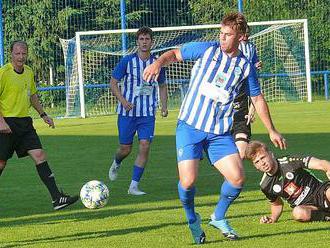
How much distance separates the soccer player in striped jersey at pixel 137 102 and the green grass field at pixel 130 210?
51cm

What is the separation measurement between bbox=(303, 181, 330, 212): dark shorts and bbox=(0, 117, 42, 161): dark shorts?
3292mm

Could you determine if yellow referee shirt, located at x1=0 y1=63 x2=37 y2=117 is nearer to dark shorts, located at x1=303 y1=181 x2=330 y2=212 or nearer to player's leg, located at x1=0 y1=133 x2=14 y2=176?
player's leg, located at x1=0 y1=133 x2=14 y2=176

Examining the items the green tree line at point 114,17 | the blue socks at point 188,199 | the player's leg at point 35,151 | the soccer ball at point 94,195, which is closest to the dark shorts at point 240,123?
the soccer ball at point 94,195

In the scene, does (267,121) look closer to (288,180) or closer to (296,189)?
(288,180)

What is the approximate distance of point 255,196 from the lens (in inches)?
454

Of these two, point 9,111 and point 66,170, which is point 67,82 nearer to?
point 66,170

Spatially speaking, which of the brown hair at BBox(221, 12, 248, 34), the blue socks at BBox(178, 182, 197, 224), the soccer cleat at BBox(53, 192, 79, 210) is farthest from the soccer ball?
the brown hair at BBox(221, 12, 248, 34)

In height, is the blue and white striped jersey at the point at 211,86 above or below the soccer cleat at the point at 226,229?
above

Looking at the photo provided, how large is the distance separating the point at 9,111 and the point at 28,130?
31cm

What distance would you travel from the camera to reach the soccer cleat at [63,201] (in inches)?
424

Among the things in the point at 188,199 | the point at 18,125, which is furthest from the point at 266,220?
the point at 18,125

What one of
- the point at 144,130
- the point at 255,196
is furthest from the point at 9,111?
the point at 255,196

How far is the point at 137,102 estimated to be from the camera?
12.8 metres

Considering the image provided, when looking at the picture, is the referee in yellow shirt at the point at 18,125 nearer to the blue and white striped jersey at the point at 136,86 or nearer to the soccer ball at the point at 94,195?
the soccer ball at the point at 94,195
